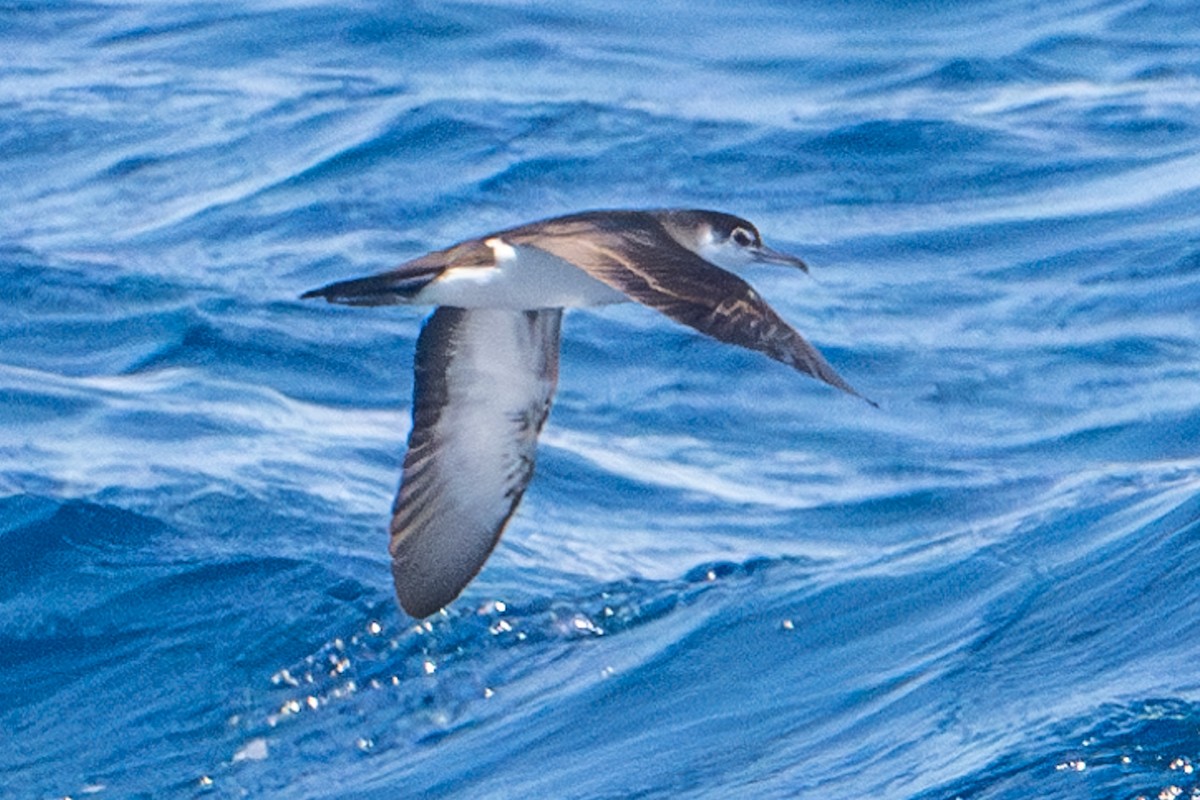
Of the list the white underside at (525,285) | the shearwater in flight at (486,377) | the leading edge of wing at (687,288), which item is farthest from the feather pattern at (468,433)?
the leading edge of wing at (687,288)

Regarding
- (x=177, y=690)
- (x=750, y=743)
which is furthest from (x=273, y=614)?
(x=750, y=743)

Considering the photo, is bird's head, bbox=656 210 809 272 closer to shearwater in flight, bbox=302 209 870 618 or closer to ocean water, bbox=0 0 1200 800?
shearwater in flight, bbox=302 209 870 618

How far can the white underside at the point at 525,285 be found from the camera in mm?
7367

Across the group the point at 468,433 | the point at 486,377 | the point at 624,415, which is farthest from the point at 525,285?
the point at 624,415

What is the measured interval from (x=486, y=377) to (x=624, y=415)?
3.58 m

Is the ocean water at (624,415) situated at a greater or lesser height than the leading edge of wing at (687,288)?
lesser

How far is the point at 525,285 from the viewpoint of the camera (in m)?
7.50

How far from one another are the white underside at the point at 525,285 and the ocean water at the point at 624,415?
2.00 m

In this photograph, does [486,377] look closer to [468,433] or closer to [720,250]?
[468,433]

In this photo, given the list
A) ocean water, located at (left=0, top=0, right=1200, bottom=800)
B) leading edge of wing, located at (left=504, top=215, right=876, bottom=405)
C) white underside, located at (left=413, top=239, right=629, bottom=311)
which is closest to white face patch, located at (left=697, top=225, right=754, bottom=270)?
white underside, located at (left=413, top=239, right=629, bottom=311)

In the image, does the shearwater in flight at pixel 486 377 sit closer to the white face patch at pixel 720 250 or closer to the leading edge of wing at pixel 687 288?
the white face patch at pixel 720 250

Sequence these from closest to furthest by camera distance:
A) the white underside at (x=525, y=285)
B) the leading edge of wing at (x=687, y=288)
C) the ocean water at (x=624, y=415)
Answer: the leading edge of wing at (x=687, y=288), the white underside at (x=525, y=285), the ocean water at (x=624, y=415)

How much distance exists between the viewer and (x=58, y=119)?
617 inches

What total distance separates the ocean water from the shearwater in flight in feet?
3.44
